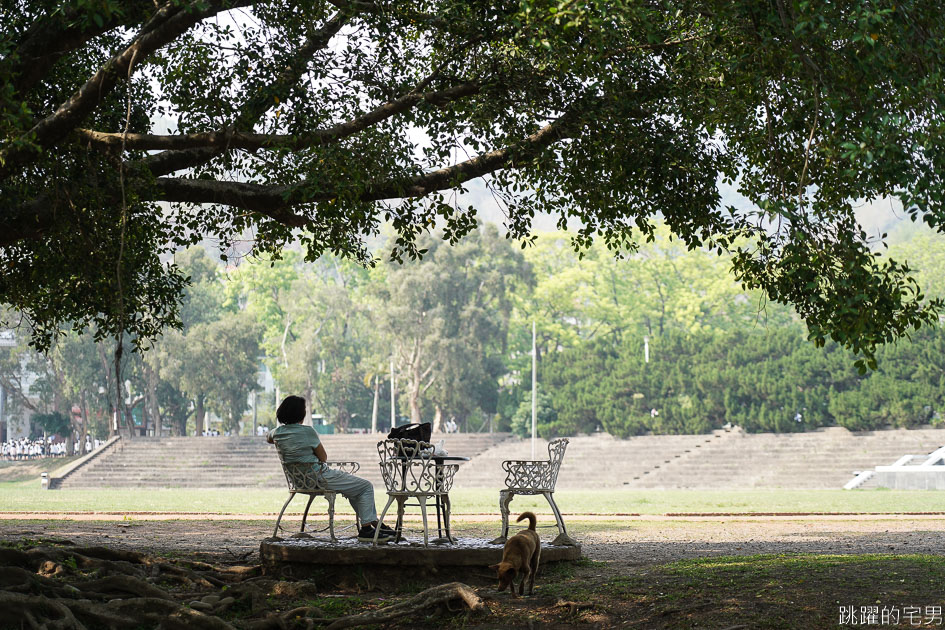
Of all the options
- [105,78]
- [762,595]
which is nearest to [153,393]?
[105,78]

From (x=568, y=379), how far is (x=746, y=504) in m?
33.4

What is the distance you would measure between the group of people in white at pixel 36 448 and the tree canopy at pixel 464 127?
58.2m

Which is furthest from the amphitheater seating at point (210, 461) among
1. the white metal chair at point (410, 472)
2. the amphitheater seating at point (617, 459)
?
the white metal chair at point (410, 472)

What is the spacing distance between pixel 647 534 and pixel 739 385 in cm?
3860

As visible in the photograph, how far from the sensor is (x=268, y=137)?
9.06m

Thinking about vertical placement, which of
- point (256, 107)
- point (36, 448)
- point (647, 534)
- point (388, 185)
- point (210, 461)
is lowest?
point (210, 461)

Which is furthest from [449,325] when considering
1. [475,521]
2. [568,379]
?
[475,521]

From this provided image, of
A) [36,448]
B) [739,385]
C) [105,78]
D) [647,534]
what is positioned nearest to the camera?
[105,78]

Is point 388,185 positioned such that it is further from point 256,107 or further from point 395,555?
point 395,555

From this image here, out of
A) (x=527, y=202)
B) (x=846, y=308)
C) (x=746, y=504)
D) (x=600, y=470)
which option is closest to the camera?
(x=846, y=308)

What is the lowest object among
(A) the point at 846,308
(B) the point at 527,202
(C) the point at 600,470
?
(C) the point at 600,470

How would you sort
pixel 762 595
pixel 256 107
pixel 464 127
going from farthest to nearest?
pixel 464 127
pixel 256 107
pixel 762 595

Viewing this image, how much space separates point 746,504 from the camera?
2594 centimetres

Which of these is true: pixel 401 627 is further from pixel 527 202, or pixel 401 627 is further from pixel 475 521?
pixel 475 521
